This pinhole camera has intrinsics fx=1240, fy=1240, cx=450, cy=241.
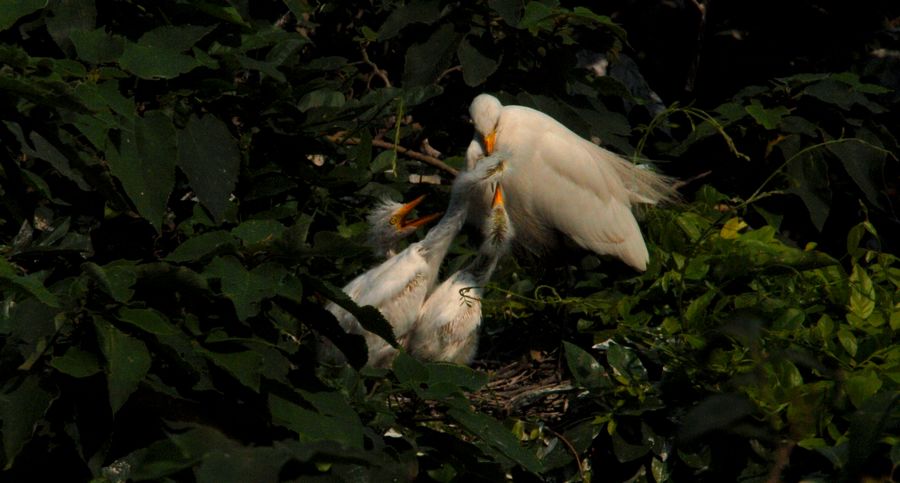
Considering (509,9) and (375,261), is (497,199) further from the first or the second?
(509,9)

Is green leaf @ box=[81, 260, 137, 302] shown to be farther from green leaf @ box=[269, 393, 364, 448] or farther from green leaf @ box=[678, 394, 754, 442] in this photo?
green leaf @ box=[678, 394, 754, 442]

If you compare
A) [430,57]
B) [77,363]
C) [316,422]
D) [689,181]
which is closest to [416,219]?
[430,57]

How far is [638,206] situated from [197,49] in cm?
213

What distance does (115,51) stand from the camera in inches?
85.3

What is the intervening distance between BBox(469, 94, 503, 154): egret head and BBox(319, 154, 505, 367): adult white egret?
0.92 feet

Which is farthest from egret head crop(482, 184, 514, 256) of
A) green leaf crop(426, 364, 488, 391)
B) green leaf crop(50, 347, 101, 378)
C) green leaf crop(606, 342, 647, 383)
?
green leaf crop(50, 347, 101, 378)

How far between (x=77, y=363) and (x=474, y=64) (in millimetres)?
1817

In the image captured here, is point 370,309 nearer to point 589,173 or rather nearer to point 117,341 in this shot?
point 117,341

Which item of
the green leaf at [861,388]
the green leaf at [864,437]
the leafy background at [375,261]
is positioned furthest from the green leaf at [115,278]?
the green leaf at [861,388]

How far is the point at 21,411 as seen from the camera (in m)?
1.82

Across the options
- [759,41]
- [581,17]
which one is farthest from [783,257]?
[759,41]

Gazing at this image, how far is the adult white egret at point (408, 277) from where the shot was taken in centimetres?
333

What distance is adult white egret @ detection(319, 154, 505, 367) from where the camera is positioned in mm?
3332

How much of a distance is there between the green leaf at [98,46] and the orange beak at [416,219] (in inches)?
58.5
